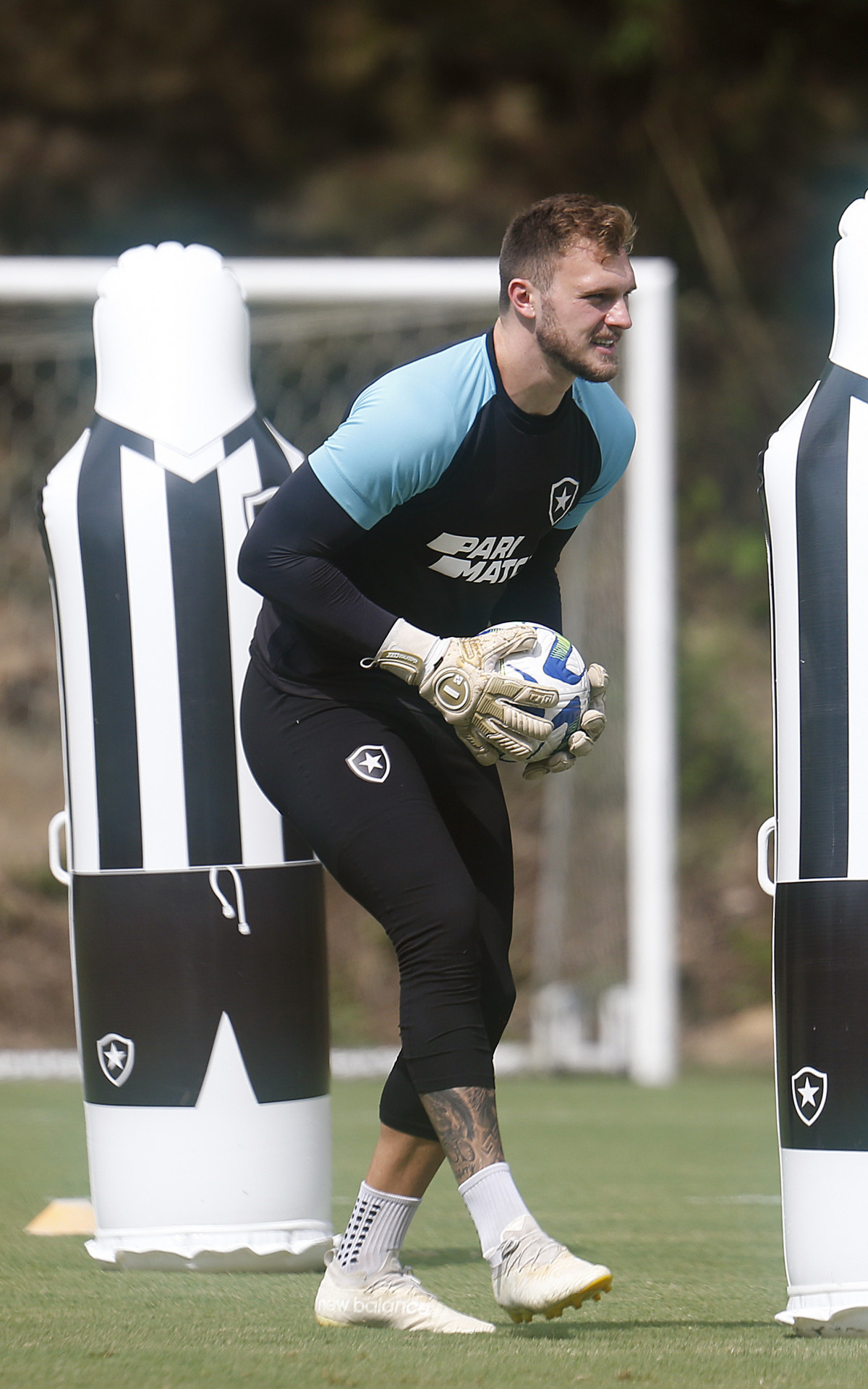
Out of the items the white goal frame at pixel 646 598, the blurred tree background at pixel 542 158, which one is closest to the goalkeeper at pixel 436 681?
the white goal frame at pixel 646 598

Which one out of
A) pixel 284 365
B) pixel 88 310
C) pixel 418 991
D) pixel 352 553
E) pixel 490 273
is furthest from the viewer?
pixel 284 365

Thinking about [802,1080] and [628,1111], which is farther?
[628,1111]

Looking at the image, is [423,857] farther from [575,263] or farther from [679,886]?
[679,886]

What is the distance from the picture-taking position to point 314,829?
2896mm

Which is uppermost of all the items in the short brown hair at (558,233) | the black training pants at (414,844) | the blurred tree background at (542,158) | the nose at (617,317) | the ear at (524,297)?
the blurred tree background at (542,158)

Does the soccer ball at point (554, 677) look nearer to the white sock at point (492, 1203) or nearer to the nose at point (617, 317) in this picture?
the nose at point (617, 317)

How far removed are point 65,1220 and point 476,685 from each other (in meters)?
1.98

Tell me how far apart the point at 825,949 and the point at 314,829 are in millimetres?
819

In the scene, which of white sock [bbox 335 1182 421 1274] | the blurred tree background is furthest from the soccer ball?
the blurred tree background

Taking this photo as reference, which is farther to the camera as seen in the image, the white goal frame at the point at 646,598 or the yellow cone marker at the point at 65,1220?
the white goal frame at the point at 646,598

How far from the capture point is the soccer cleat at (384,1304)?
2789 millimetres

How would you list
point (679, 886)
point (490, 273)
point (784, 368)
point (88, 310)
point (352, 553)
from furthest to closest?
point (784, 368) < point (679, 886) < point (88, 310) < point (490, 273) < point (352, 553)

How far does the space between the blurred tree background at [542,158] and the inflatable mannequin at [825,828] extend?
9.12 meters

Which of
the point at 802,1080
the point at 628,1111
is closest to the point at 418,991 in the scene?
the point at 802,1080
